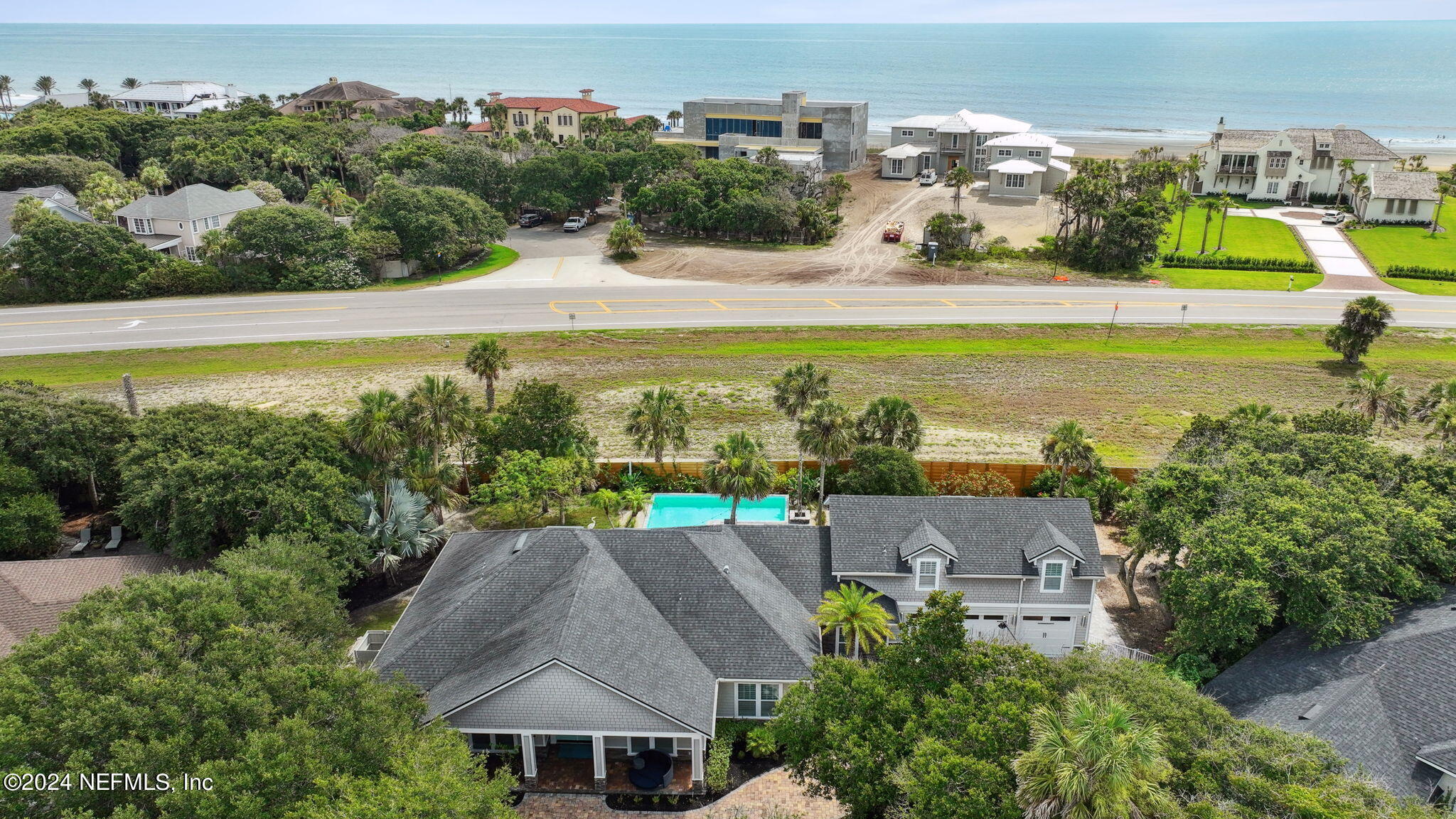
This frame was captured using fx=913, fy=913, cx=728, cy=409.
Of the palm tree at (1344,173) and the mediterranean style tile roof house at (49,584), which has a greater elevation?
the palm tree at (1344,173)

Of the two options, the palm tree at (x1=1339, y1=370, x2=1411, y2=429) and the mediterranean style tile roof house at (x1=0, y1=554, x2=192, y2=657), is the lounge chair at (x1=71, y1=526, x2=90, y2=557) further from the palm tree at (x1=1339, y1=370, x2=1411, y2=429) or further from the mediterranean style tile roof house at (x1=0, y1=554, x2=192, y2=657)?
the palm tree at (x1=1339, y1=370, x2=1411, y2=429)

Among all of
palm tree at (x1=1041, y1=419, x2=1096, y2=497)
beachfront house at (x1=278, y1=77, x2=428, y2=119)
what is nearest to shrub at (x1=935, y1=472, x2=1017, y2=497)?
palm tree at (x1=1041, y1=419, x2=1096, y2=497)

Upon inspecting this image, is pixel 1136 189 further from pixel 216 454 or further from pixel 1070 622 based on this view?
pixel 216 454

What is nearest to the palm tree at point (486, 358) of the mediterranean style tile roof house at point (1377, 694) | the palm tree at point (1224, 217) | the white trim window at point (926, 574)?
the white trim window at point (926, 574)

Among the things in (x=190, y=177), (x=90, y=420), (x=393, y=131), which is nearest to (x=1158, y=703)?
(x=90, y=420)

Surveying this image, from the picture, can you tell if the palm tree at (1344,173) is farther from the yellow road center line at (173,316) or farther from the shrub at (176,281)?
the shrub at (176,281)
